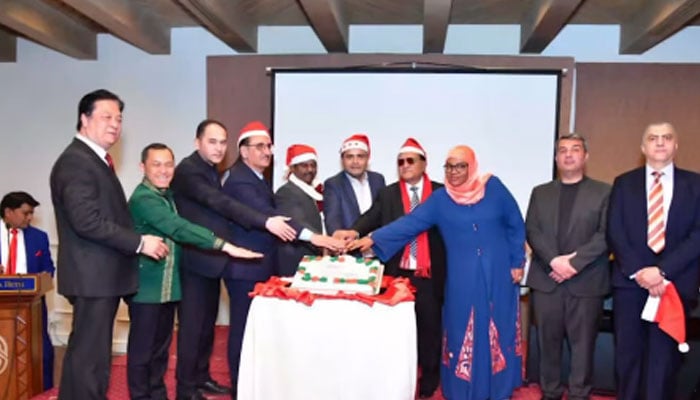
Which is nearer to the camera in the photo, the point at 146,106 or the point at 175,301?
the point at 175,301

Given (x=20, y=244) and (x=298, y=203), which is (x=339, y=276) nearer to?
(x=298, y=203)

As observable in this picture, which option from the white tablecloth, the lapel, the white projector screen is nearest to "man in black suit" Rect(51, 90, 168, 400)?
the white tablecloth

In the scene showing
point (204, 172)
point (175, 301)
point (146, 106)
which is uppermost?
point (146, 106)

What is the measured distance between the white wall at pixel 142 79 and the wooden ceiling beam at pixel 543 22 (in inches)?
10.9

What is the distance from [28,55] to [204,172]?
3.46 meters

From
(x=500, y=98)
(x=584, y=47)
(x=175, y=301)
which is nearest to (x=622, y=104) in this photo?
(x=584, y=47)

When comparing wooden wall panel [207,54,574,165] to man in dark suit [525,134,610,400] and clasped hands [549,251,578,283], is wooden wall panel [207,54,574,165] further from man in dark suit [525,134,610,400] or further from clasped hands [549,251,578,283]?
clasped hands [549,251,578,283]

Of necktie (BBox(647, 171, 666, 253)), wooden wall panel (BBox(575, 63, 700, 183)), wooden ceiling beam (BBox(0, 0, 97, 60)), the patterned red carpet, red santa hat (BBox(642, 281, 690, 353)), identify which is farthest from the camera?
wooden wall panel (BBox(575, 63, 700, 183))

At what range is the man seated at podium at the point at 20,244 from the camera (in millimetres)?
4113

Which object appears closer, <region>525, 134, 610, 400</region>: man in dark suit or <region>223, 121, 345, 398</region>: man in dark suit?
<region>223, 121, 345, 398</region>: man in dark suit

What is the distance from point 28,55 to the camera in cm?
544

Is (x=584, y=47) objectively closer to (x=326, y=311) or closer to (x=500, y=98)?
(x=500, y=98)

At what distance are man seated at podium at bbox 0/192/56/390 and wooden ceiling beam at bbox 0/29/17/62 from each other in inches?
74.5

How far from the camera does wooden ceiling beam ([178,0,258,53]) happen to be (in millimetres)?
3785
